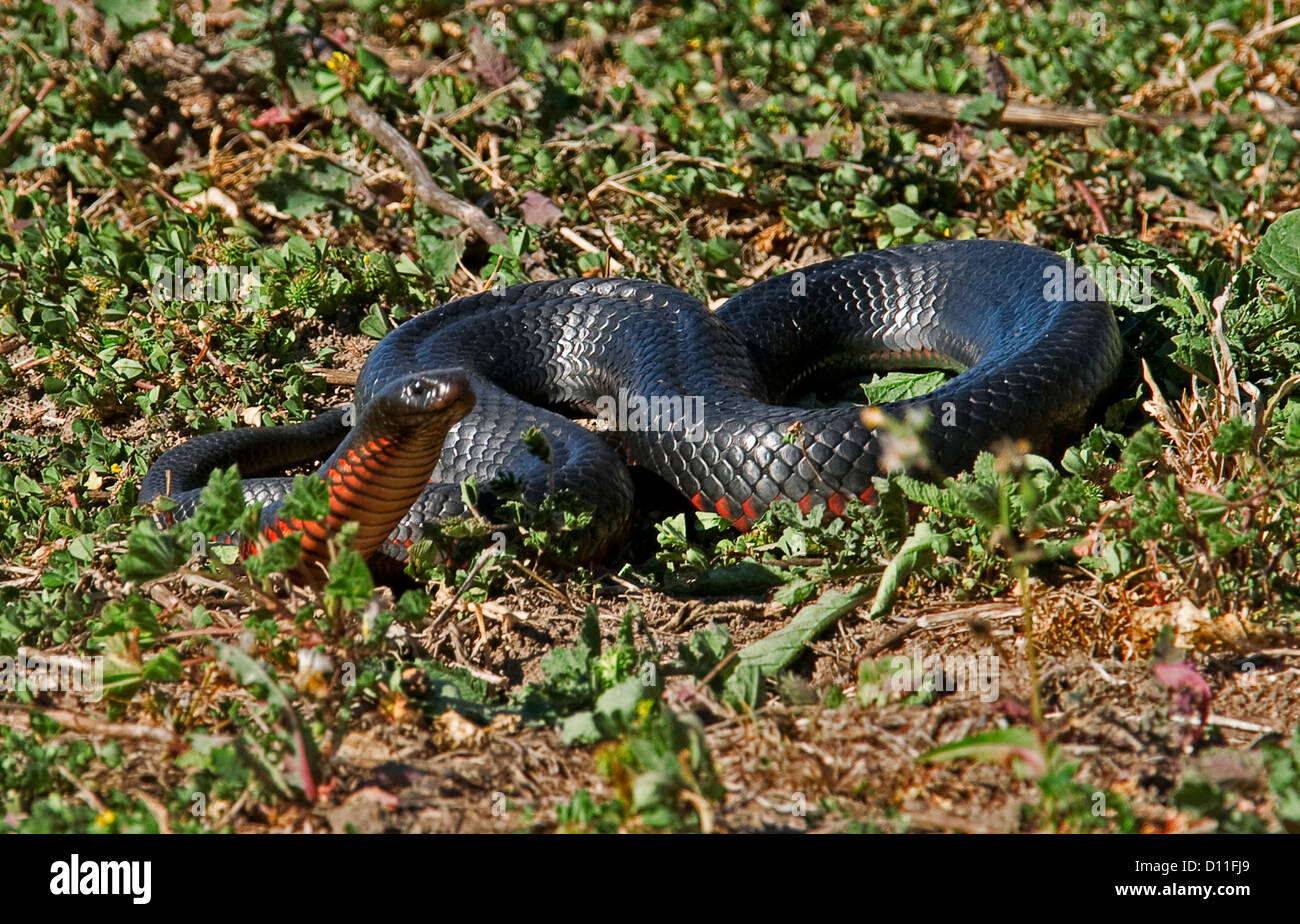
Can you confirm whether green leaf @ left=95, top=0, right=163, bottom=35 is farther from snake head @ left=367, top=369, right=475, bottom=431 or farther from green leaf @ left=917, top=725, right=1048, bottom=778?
green leaf @ left=917, top=725, right=1048, bottom=778

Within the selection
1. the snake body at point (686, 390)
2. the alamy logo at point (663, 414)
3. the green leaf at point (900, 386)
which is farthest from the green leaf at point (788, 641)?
the green leaf at point (900, 386)

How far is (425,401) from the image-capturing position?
377cm

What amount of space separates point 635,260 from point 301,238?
167 cm

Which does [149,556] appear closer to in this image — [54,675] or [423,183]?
[54,675]

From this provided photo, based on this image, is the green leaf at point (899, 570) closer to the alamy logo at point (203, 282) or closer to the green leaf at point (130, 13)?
the alamy logo at point (203, 282)

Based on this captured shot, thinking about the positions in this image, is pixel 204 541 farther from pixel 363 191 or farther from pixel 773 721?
pixel 363 191

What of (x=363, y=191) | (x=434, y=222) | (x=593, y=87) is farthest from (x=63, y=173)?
(x=593, y=87)

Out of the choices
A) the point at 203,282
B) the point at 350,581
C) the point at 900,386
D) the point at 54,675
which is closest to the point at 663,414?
the point at 900,386

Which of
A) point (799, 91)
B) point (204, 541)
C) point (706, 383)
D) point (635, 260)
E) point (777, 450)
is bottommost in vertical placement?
point (204, 541)

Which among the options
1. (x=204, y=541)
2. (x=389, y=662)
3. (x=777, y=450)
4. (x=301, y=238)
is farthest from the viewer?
(x=301, y=238)

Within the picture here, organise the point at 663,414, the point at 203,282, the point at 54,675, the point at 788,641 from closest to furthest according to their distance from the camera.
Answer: the point at 54,675, the point at 788,641, the point at 663,414, the point at 203,282

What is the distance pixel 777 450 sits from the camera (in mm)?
4766
